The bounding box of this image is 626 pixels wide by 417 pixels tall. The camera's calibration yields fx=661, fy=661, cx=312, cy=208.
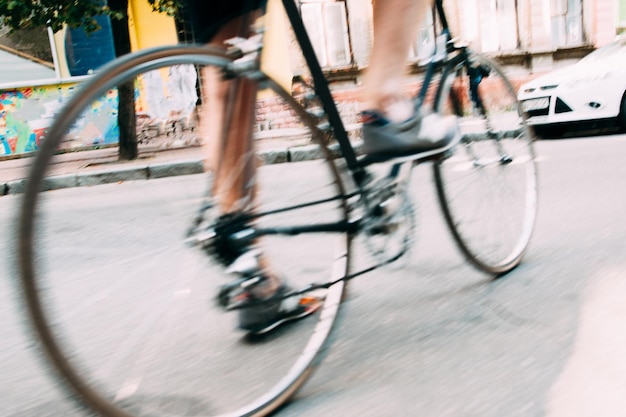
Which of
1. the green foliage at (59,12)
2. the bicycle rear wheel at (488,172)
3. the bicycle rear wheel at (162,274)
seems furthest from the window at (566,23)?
the bicycle rear wheel at (162,274)

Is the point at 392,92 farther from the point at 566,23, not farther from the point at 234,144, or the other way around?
the point at 566,23

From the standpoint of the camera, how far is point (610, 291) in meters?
2.46

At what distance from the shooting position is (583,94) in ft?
25.8

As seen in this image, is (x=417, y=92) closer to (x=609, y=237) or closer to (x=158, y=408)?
(x=158, y=408)

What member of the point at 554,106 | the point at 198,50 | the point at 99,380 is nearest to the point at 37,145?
the point at 198,50

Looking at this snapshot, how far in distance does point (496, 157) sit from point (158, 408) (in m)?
1.73

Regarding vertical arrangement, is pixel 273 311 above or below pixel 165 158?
below

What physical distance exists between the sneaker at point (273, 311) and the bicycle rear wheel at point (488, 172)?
2.69 ft

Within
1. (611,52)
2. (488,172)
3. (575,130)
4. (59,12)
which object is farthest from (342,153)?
(59,12)

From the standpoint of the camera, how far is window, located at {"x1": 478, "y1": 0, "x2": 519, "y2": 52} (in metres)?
14.2

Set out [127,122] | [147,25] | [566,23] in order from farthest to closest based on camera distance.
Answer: [566,23]
[147,25]
[127,122]

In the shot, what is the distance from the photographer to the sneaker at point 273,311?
180 cm

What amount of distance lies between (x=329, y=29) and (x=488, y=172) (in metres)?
11.6

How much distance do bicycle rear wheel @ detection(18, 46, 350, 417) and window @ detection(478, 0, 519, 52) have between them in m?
13.4
